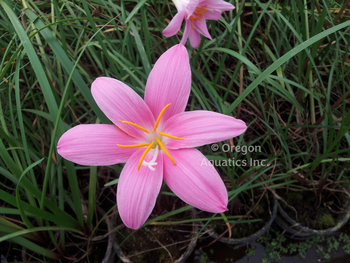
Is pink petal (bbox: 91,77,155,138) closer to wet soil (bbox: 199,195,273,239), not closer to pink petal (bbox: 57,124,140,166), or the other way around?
pink petal (bbox: 57,124,140,166)

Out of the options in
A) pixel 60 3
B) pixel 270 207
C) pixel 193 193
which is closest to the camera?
pixel 193 193

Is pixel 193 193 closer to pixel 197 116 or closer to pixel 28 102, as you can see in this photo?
pixel 197 116

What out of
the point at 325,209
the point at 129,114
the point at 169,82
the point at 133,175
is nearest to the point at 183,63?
the point at 169,82

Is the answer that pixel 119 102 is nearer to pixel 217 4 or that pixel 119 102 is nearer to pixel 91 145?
pixel 91 145

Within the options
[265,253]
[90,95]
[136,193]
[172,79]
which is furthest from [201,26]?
[265,253]

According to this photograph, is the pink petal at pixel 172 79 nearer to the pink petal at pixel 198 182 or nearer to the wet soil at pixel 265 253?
the pink petal at pixel 198 182

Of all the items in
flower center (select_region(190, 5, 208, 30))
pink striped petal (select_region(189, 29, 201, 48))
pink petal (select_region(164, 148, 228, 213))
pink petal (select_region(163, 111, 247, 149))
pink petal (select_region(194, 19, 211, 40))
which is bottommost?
pink petal (select_region(164, 148, 228, 213))

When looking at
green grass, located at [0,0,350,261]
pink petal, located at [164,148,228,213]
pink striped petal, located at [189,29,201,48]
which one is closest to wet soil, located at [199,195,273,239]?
green grass, located at [0,0,350,261]
